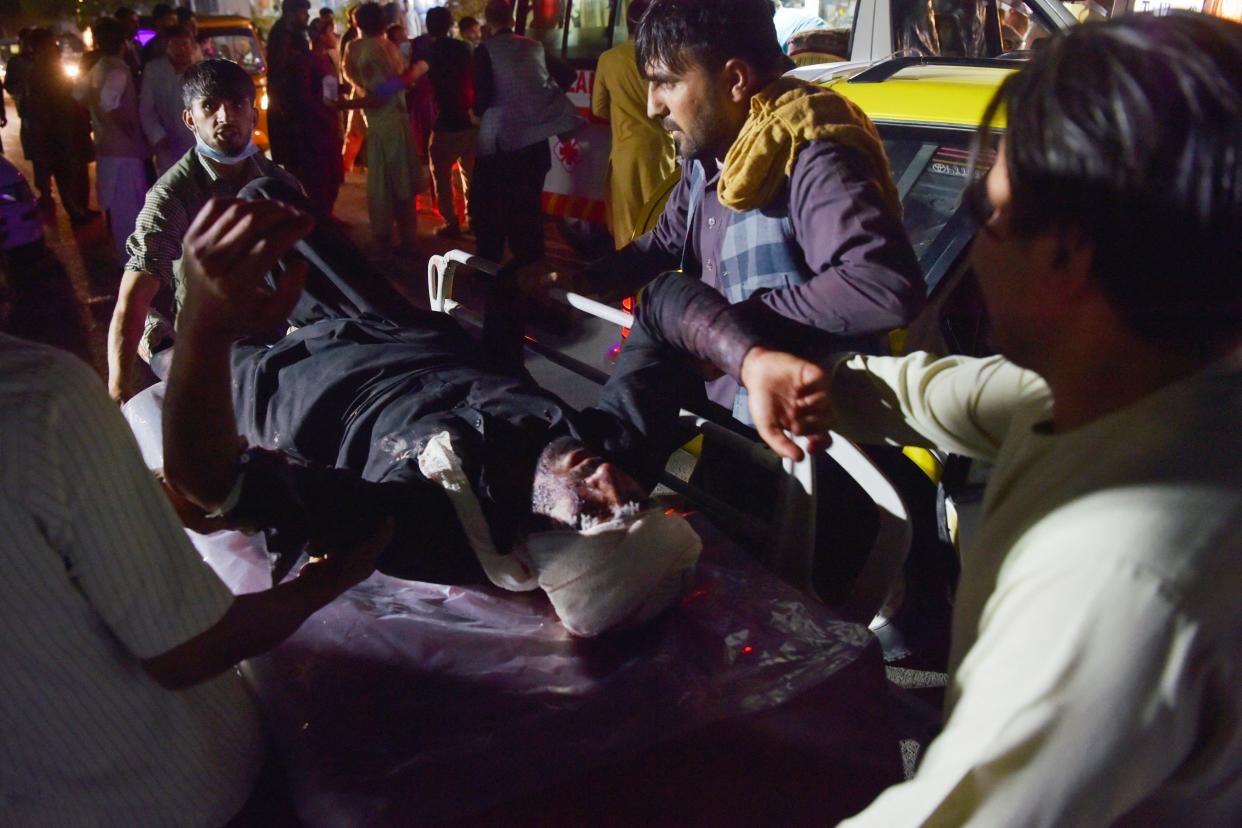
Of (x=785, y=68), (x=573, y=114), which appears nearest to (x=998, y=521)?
(x=785, y=68)

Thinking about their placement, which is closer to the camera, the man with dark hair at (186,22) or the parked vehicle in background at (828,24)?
the parked vehicle in background at (828,24)

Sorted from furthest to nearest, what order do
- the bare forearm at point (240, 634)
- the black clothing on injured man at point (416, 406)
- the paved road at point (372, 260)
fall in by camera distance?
the paved road at point (372, 260), the black clothing on injured man at point (416, 406), the bare forearm at point (240, 634)

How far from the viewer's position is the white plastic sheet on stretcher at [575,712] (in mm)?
1529

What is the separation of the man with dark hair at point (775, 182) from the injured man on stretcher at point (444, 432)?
20 centimetres

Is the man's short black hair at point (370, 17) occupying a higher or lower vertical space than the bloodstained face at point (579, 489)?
higher

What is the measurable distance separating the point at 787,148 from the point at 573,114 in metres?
4.87

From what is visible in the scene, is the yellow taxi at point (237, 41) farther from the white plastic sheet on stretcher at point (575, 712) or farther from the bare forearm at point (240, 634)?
the bare forearm at point (240, 634)

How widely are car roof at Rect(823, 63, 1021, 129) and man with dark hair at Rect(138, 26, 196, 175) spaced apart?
16.6 feet

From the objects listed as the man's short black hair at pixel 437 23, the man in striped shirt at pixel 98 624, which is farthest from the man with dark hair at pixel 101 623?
the man's short black hair at pixel 437 23

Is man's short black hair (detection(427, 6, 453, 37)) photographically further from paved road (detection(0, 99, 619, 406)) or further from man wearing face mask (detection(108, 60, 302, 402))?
man wearing face mask (detection(108, 60, 302, 402))

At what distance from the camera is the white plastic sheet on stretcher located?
5.02 ft

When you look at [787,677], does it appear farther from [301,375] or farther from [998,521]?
[301,375]

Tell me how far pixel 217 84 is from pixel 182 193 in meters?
0.43

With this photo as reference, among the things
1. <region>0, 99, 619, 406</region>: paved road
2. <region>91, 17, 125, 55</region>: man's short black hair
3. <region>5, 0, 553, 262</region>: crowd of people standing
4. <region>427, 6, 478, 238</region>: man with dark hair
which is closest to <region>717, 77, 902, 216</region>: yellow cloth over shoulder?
<region>0, 99, 619, 406</region>: paved road
